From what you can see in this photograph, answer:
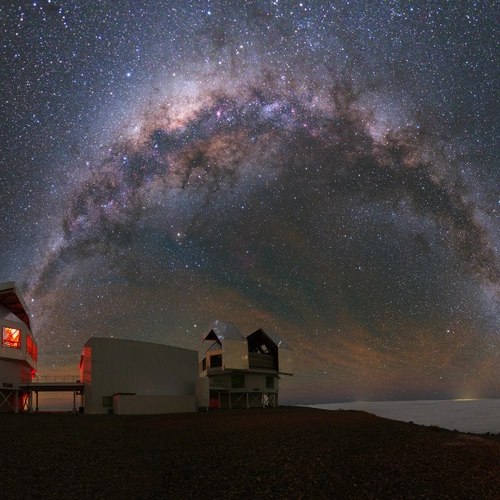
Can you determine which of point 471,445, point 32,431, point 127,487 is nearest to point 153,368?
point 32,431

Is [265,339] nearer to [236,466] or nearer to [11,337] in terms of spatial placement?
[11,337]

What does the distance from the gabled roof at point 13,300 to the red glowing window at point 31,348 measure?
2.37m

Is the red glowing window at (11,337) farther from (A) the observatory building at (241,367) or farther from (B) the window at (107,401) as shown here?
(A) the observatory building at (241,367)

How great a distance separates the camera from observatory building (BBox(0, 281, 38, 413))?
4069 centimetres

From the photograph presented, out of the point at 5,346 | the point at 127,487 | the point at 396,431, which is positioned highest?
the point at 5,346

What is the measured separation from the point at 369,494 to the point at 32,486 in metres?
7.96

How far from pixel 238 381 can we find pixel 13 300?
2640 centimetres

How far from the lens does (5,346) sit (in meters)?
40.2

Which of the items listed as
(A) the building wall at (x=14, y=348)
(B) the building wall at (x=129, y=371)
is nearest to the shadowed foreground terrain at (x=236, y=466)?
(B) the building wall at (x=129, y=371)

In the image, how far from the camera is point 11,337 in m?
41.1

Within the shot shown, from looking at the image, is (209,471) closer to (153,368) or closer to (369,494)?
(369,494)

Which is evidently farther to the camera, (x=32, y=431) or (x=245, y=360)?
(x=245, y=360)

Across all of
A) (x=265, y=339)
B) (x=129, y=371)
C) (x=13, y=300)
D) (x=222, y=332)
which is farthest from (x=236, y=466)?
(x=265, y=339)

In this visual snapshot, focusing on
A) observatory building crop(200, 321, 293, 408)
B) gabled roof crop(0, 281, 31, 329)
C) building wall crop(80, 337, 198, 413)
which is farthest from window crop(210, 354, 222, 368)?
gabled roof crop(0, 281, 31, 329)
